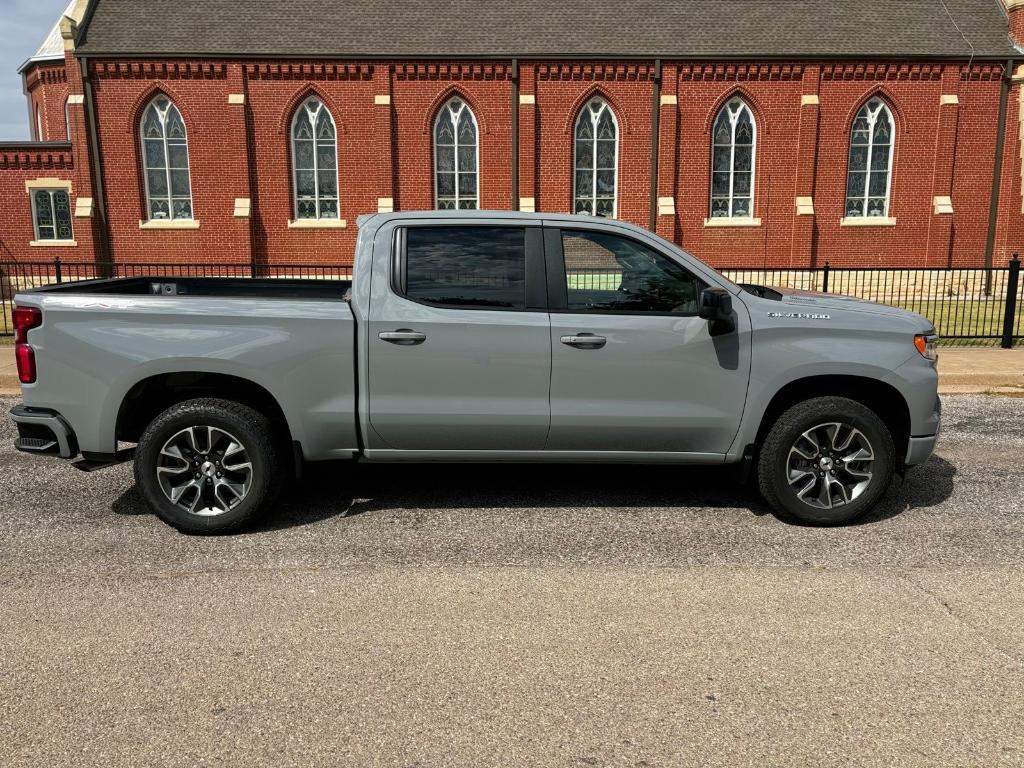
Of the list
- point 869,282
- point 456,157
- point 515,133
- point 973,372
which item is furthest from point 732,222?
point 973,372

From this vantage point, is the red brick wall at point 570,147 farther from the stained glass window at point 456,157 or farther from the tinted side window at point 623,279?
the tinted side window at point 623,279

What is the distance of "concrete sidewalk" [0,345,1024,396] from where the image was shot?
984cm

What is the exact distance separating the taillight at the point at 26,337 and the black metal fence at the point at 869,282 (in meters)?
5.63

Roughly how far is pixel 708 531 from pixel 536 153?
20481 mm

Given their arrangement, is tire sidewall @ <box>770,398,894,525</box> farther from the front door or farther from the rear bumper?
the rear bumper

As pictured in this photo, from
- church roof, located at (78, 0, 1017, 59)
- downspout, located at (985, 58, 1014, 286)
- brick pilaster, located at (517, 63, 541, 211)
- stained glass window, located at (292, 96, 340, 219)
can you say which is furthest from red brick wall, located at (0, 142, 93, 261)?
downspout, located at (985, 58, 1014, 286)

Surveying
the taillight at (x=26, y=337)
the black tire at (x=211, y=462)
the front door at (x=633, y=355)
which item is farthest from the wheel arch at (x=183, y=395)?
the front door at (x=633, y=355)

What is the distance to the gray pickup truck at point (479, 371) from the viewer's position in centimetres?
482

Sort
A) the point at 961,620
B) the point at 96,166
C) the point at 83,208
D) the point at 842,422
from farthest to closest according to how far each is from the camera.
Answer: the point at 96,166 < the point at 83,208 < the point at 842,422 < the point at 961,620

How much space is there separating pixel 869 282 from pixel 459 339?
53.6ft

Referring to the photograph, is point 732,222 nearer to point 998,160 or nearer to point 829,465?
point 998,160

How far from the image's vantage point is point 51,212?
24125 mm

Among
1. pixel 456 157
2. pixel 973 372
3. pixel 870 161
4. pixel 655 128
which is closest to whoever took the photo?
pixel 973 372

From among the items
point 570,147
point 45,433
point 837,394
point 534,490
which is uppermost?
point 570,147
